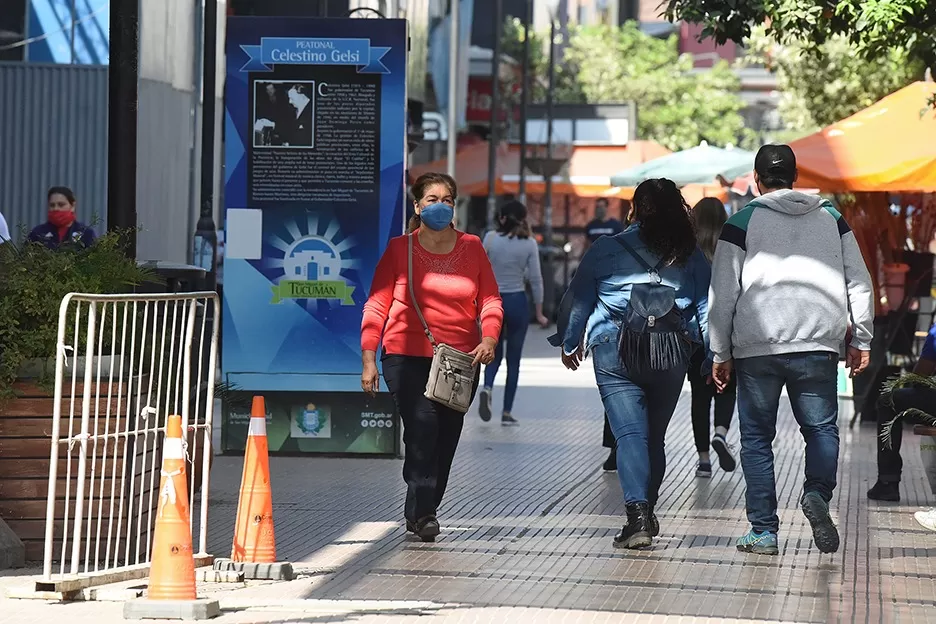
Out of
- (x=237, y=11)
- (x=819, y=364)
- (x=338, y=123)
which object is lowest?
(x=819, y=364)

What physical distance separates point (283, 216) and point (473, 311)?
338 centimetres

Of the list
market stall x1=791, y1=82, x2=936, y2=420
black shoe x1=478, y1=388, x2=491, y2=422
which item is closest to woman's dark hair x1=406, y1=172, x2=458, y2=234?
market stall x1=791, y1=82, x2=936, y2=420

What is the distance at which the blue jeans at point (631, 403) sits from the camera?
27.5 ft

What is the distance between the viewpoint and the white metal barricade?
7000mm

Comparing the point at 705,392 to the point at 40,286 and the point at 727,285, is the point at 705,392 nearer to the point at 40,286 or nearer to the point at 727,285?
the point at 727,285

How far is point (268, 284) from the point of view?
11.7m

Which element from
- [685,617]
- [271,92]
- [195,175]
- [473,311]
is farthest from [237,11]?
[685,617]

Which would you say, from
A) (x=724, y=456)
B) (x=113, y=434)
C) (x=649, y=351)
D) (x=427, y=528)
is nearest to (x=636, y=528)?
(x=649, y=351)

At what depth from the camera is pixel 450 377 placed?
27.2 ft

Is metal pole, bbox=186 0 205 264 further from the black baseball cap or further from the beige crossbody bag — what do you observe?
the black baseball cap

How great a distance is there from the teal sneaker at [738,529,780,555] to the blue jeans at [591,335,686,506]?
496mm

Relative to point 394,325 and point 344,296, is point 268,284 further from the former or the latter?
point 394,325

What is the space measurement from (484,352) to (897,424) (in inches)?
115

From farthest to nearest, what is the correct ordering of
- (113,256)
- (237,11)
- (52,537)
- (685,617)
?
(237,11) < (113,256) < (52,537) < (685,617)
